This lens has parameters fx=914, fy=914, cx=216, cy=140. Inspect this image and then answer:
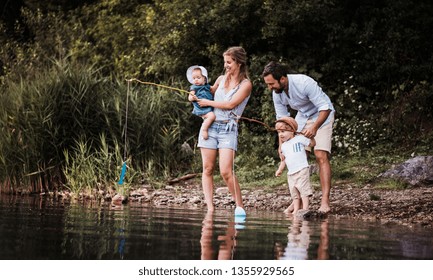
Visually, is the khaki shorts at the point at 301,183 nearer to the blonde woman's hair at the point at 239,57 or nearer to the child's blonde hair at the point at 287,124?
the child's blonde hair at the point at 287,124

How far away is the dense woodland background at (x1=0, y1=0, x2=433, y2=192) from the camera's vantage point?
15633 mm

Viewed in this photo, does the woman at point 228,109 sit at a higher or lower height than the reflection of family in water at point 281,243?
higher

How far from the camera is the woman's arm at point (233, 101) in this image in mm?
10188

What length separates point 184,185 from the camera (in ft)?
52.7

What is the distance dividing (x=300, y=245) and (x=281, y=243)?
17 centimetres

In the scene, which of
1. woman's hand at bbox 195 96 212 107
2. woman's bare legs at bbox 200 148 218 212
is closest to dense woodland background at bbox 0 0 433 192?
woman's bare legs at bbox 200 148 218 212

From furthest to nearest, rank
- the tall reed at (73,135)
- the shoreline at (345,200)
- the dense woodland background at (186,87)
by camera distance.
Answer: the dense woodland background at (186,87)
the tall reed at (73,135)
the shoreline at (345,200)

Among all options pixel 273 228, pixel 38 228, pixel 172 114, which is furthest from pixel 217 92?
pixel 172 114

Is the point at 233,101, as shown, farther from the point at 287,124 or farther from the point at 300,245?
the point at 300,245

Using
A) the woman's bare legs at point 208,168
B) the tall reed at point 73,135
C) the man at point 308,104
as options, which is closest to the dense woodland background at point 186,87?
the tall reed at point 73,135

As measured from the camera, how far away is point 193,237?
729 cm

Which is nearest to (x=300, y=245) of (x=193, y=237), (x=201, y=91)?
(x=193, y=237)
